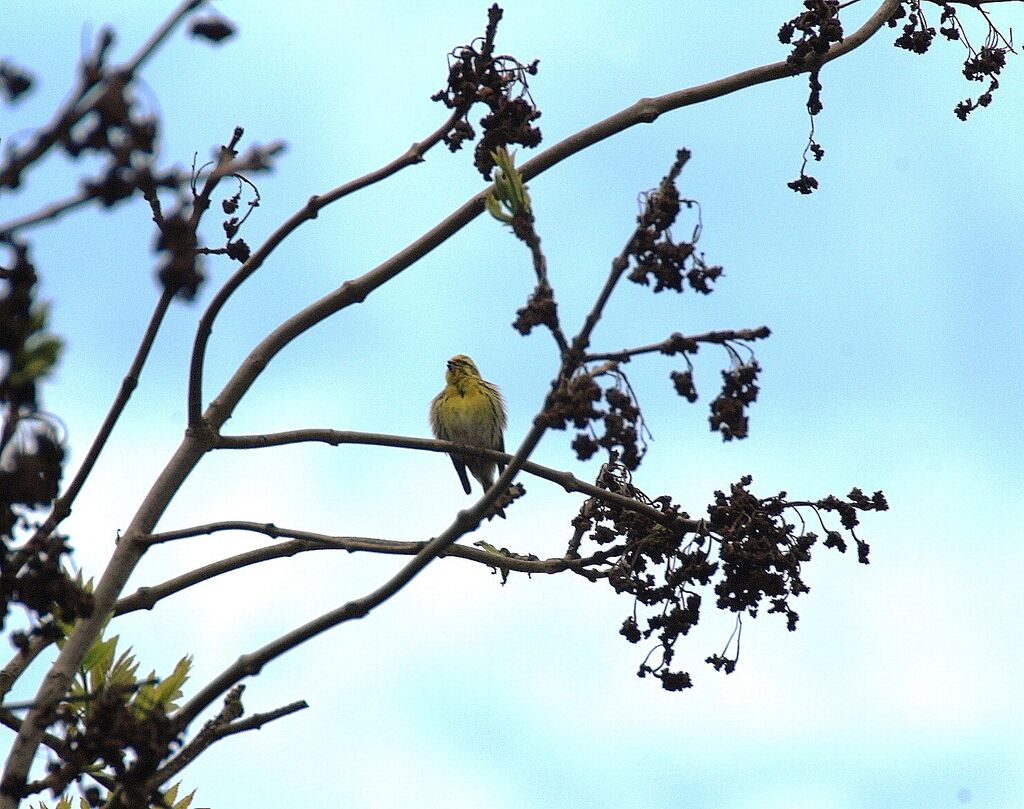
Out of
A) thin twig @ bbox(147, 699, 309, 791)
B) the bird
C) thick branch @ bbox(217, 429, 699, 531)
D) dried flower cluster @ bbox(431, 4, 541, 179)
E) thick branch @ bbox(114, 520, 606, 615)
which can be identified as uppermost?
A: the bird

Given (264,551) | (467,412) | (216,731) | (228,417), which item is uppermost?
(467,412)

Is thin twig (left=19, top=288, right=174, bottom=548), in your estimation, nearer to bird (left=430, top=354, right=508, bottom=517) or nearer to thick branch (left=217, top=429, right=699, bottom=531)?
thick branch (left=217, top=429, right=699, bottom=531)

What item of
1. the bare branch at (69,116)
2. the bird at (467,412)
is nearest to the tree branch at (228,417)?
the bare branch at (69,116)

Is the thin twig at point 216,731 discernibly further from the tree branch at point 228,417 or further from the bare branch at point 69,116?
the bare branch at point 69,116

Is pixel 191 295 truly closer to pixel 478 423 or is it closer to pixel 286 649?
pixel 286 649

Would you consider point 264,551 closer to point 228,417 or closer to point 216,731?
point 228,417

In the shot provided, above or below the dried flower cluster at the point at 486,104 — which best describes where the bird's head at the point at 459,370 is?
above

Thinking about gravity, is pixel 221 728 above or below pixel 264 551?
below

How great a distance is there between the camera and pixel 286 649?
2.89m

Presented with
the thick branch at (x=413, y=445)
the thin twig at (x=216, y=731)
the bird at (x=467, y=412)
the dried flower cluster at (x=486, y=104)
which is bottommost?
the thin twig at (x=216, y=731)

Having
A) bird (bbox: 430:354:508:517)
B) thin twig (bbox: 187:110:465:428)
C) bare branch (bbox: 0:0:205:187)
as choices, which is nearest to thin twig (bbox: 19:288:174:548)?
thin twig (bbox: 187:110:465:428)

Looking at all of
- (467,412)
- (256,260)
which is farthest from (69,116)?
(467,412)

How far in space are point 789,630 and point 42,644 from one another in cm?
210

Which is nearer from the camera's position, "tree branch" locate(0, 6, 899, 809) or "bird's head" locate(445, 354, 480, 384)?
"tree branch" locate(0, 6, 899, 809)
